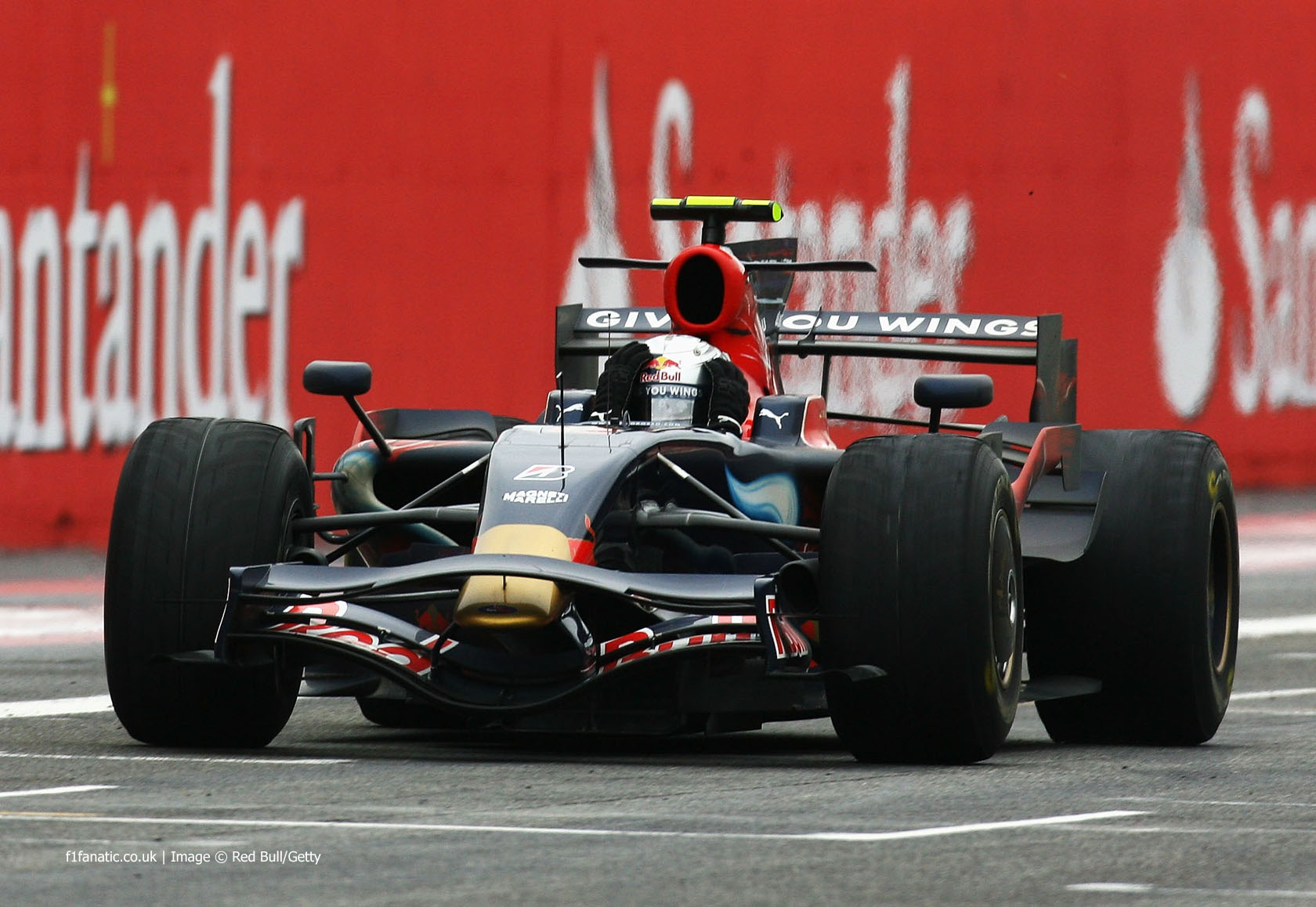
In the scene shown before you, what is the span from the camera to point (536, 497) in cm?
993

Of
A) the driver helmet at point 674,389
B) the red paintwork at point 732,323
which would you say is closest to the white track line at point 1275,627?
the red paintwork at point 732,323

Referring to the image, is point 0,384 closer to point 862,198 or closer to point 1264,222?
point 862,198

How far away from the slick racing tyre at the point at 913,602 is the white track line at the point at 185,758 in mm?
1887

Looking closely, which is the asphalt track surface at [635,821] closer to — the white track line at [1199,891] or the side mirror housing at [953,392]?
the white track line at [1199,891]

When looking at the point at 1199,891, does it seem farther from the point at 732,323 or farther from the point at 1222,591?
the point at 732,323

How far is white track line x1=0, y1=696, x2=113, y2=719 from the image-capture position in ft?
38.7

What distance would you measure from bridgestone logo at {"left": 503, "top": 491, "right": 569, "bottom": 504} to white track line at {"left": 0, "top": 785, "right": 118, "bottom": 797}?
204cm

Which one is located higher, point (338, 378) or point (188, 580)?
point (338, 378)

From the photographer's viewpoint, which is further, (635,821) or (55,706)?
(55,706)

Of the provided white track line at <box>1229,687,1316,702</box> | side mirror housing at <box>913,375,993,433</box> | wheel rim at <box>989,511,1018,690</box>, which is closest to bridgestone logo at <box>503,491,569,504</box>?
side mirror housing at <box>913,375,993,433</box>

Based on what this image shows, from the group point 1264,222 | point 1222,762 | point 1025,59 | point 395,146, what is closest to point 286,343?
point 395,146

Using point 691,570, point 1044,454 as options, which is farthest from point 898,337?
point 691,570

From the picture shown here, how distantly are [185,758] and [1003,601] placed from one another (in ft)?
10.2

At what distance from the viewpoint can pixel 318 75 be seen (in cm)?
2256
